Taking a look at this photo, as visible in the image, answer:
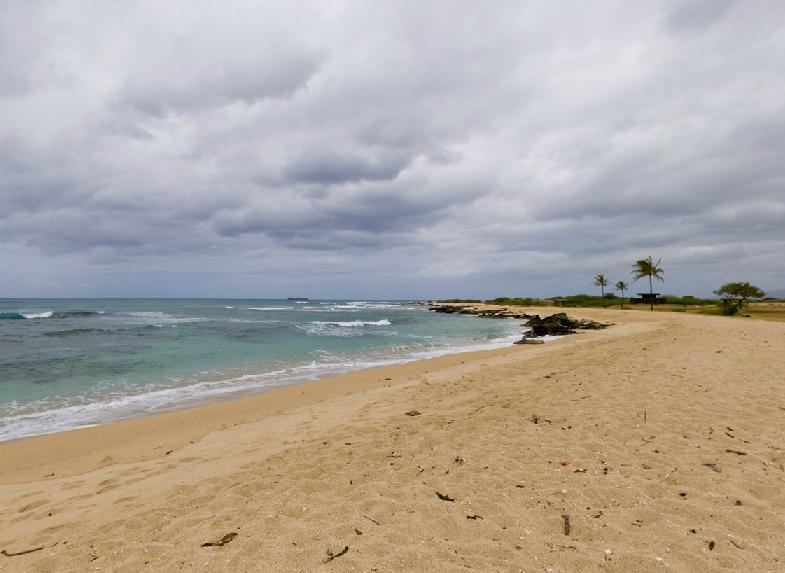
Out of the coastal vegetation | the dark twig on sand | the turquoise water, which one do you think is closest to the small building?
the coastal vegetation

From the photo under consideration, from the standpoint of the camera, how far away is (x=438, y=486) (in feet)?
14.4

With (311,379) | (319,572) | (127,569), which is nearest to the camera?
(319,572)

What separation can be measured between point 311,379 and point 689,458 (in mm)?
11945

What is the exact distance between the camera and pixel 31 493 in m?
5.59

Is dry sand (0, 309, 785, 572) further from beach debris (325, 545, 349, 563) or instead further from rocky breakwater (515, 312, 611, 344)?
rocky breakwater (515, 312, 611, 344)

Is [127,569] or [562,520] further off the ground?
[562,520]

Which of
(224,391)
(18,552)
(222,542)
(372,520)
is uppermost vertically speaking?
(372,520)

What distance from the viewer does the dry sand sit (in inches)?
129

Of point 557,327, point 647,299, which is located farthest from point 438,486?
point 647,299

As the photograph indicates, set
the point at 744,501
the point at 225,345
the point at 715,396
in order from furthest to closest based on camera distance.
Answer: the point at 225,345 < the point at 715,396 < the point at 744,501

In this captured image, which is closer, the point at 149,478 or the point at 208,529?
the point at 208,529

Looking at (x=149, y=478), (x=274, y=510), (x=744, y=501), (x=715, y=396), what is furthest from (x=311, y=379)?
(x=744, y=501)

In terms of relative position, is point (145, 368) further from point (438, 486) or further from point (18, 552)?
point (438, 486)

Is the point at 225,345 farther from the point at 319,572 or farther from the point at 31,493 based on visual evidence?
the point at 319,572
